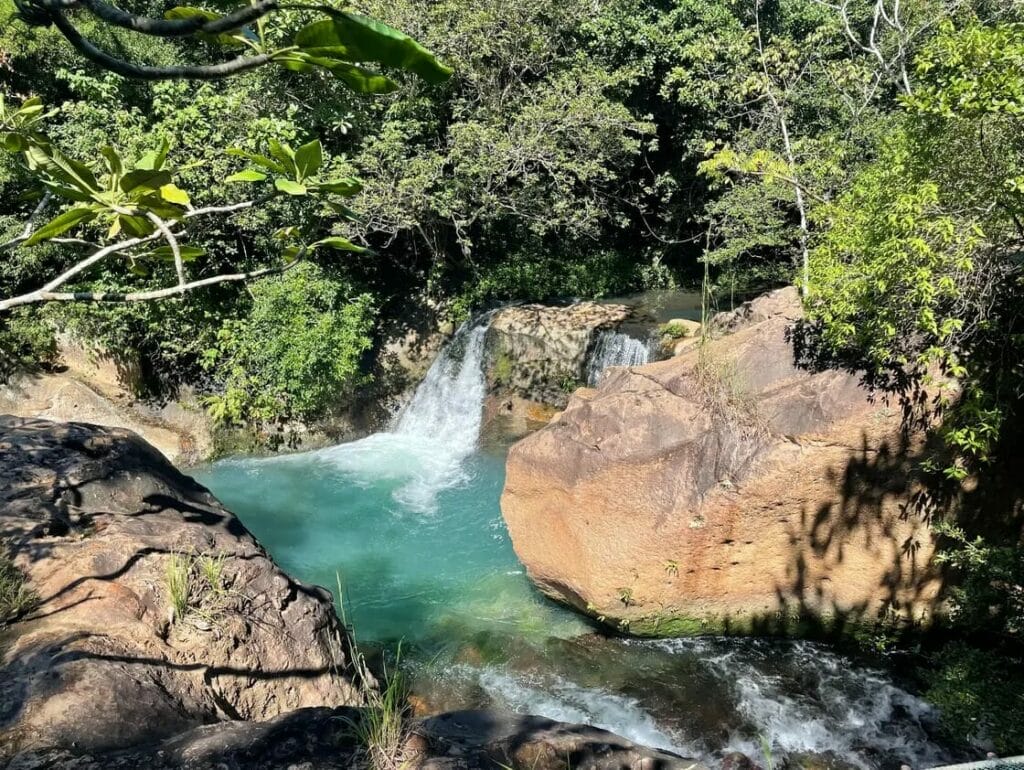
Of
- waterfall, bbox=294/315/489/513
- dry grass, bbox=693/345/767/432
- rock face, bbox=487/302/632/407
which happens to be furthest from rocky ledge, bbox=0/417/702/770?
rock face, bbox=487/302/632/407

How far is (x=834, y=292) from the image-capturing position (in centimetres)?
514

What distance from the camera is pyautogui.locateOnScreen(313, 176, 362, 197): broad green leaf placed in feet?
4.68

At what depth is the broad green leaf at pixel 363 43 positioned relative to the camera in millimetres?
941

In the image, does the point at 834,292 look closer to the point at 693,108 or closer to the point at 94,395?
the point at 693,108

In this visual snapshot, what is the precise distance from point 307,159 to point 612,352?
9.47 meters

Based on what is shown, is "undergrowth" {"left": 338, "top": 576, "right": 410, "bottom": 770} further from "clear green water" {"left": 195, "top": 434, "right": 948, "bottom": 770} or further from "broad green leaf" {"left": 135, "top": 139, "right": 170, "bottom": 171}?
"clear green water" {"left": 195, "top": 434, "right": 948, "bottom": 770}

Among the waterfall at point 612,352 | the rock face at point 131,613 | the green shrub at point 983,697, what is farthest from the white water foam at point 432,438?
the green shrub at point 983,697

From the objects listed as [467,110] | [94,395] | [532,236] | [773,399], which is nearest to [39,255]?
[94,395]

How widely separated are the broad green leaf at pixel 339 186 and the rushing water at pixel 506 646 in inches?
194

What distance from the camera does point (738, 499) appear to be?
5566mm

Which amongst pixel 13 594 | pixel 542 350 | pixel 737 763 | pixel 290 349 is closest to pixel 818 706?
pixel 737 763

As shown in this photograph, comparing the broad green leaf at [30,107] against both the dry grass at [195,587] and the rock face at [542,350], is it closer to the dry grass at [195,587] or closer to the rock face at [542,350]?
the dry grass at [195,587]

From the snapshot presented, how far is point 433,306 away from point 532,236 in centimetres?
301

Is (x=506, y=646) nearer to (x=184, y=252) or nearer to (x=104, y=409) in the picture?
(x=184, y=252)
